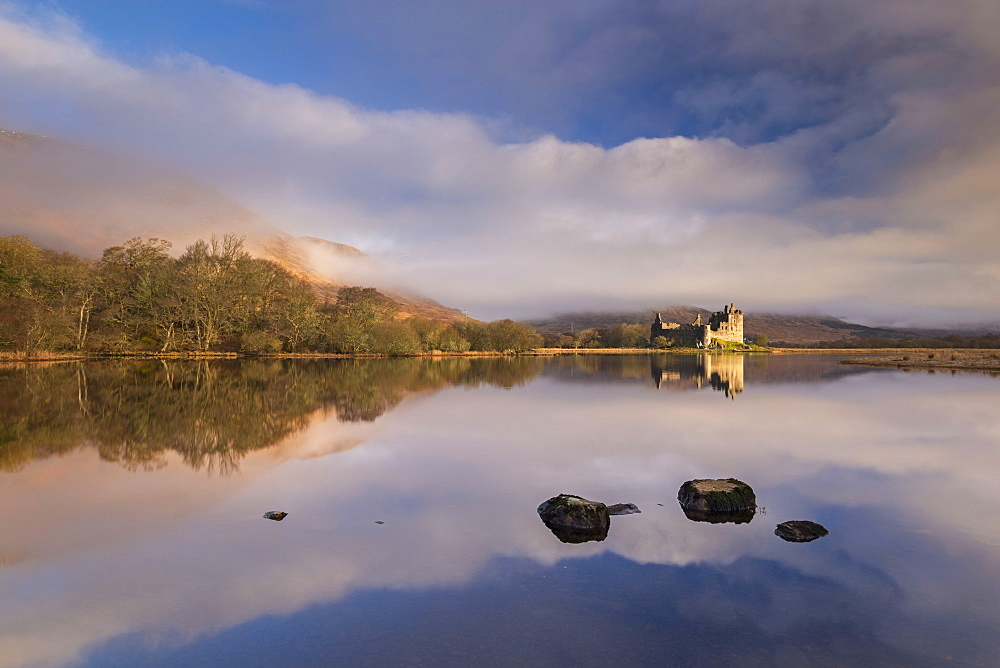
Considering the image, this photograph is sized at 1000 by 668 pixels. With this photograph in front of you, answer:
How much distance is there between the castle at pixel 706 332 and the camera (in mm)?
179625

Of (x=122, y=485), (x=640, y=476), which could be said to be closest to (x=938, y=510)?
(x=640, y=476)

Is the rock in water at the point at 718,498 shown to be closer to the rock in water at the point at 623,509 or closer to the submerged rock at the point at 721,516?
the submerged rock at the point at 721,516

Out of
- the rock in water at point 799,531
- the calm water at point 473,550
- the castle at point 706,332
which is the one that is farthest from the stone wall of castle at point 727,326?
the rock in water at point 799,531

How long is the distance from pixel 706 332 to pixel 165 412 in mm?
181982

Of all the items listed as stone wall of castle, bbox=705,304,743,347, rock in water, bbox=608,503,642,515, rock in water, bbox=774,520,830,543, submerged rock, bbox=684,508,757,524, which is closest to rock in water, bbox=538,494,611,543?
rock in water, bbox=608,503,642,515

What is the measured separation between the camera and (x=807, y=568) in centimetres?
723

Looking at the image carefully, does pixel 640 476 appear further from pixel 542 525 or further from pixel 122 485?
pixel 122 485

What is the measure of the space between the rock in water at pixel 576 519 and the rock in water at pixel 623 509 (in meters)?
0.46

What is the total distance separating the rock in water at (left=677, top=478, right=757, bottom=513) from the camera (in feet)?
32.2

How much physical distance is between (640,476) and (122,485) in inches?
463

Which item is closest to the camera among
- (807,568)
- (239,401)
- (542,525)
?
(807,568)

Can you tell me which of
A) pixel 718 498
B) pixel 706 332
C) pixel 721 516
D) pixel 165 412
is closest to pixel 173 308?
pixel 165 412

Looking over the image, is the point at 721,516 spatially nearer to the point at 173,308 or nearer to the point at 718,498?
the point at 718,498

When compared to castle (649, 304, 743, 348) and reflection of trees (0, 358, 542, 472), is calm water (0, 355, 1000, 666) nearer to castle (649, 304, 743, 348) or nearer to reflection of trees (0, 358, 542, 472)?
reflection of trees (0, 358, 542, 472)
